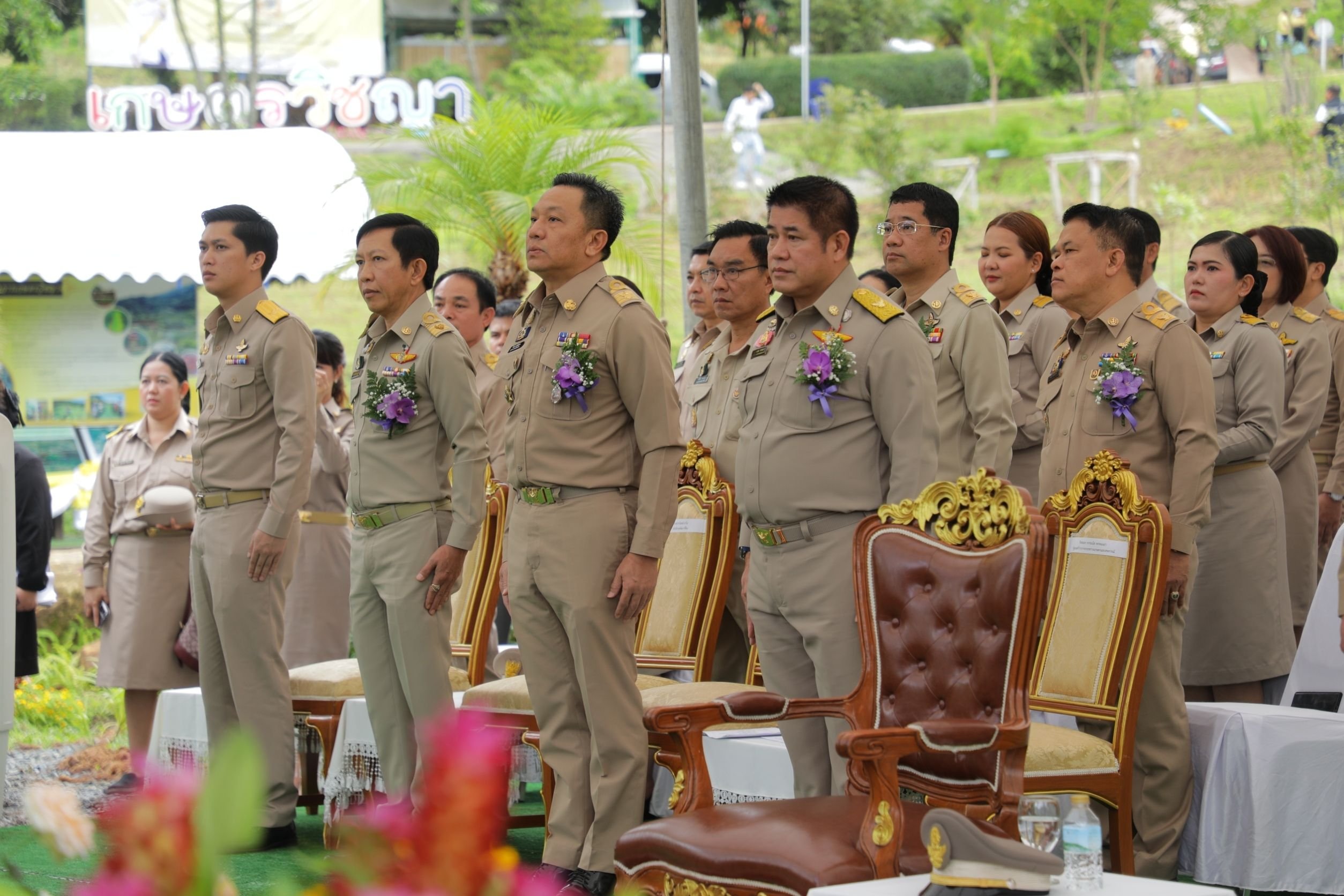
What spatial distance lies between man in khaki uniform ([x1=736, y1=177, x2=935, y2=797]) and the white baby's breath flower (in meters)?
2.54

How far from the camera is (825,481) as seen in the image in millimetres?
3467

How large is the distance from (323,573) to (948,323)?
307 centimetres

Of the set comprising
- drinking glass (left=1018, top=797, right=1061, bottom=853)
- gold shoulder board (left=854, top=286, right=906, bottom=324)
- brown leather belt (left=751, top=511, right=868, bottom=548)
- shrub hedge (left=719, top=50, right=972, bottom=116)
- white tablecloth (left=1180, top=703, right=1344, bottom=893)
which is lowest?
white tablecloth (left=1180, top=703, right=1344, bottom=893)

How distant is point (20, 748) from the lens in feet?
22.2

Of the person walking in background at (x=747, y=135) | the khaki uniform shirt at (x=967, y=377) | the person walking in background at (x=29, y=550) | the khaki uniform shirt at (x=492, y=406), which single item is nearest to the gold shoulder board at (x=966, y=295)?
the khaki uniform shirt at (x=967, y=377)

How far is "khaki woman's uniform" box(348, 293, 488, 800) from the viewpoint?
4.23 m

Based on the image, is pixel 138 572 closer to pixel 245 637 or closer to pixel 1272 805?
pixel 245 637

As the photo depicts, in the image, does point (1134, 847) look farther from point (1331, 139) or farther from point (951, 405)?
point (1331, 139)

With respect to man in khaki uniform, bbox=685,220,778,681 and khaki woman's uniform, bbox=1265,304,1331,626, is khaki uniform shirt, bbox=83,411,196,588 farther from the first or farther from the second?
khaki woman's uniform, bbox=1265,304,1331,626

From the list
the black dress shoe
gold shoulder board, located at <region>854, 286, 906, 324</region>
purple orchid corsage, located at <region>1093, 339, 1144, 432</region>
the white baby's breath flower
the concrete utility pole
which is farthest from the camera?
the concrete utility pole

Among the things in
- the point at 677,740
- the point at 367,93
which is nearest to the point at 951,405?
the point at 677,740

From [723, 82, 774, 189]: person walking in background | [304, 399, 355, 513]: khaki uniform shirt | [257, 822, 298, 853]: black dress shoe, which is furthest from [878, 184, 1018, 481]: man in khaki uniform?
[723, 82, 774, 189]: person walking in background

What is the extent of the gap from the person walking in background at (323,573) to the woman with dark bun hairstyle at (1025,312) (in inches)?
107

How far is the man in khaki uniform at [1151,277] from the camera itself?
419 centimetres
